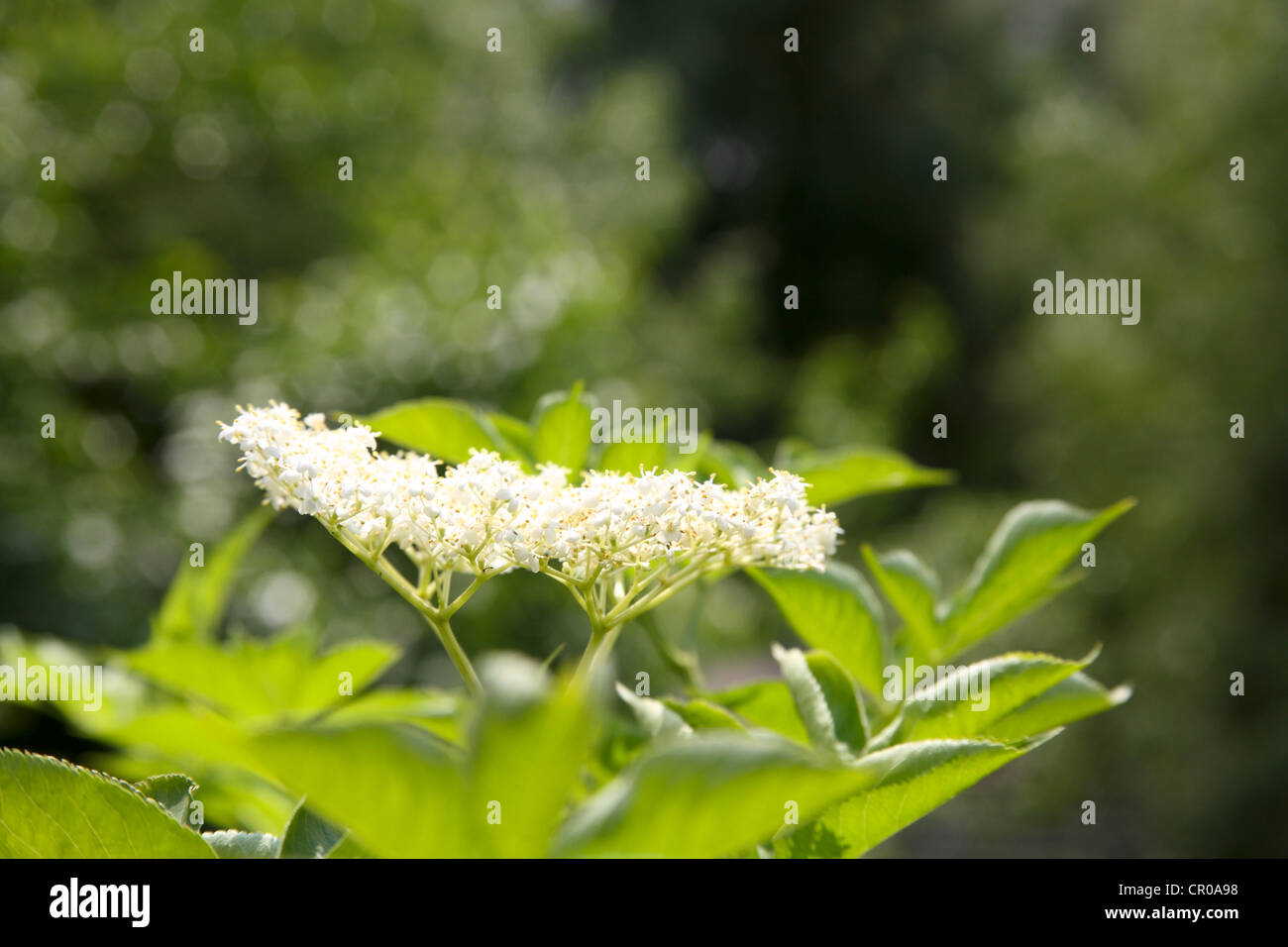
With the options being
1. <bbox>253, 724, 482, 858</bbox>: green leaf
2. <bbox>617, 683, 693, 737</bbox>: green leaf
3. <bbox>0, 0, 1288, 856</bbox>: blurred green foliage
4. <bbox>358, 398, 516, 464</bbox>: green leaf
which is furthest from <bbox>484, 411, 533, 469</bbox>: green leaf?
<bbox>0, 0, 1288, 856</bbox>: blurred green foliage

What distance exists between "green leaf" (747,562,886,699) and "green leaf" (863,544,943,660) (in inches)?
0.9

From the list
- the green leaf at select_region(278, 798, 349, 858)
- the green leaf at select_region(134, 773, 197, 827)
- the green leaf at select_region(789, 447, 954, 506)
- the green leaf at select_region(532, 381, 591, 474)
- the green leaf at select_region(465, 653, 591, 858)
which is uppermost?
the green leaf at select_region(532, 381, 591, 474)

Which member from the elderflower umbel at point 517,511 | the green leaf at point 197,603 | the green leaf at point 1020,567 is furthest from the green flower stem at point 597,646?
the green leaf at point 197,603

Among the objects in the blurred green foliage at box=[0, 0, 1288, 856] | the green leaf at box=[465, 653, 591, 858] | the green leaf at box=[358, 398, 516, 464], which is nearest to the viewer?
the green leaf at box=[465, 653, 591, 858]

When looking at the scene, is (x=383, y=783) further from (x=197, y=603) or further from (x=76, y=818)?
(x=197, y=603)

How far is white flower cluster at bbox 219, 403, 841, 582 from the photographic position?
1.70 feet

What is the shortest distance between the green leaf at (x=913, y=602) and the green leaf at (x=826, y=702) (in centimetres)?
16

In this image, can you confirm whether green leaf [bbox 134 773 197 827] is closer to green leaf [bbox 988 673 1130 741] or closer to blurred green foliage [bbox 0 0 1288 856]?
green leaf [bbox 988 673 1130 741]

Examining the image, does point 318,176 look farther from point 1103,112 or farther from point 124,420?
point 1103,112

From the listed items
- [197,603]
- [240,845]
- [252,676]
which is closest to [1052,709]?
[240,845]

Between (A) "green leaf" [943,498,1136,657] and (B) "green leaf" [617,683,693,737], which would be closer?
(B) "green leaf" [617,683,693,737]

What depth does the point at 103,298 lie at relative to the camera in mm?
3344
